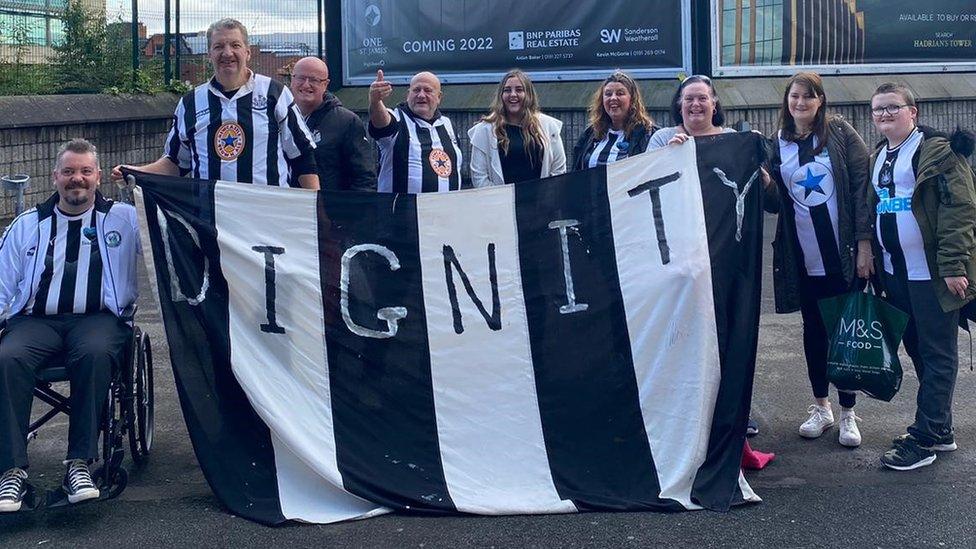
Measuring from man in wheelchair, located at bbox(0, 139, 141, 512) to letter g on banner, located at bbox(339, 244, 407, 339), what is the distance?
1.01m

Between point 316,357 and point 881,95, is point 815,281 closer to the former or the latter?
point 881,95

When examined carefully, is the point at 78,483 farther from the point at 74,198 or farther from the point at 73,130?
the point at 73,130

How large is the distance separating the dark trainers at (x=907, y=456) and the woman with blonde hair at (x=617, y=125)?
1.99 meters

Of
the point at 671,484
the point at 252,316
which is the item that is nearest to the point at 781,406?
the point at 671,484

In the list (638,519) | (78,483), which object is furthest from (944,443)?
(78,483)

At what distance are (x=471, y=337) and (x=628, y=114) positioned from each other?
1.73m

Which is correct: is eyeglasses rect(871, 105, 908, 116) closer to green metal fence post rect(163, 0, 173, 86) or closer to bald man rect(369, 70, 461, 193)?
bald man rect(369, 70, 461, 193)

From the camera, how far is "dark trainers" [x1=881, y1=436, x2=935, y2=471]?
5.31m

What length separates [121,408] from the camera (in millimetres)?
5113

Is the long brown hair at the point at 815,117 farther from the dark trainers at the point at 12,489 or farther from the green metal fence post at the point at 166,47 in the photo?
the green metal fence post at the point at 166,47

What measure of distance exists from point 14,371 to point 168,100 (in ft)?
27.9

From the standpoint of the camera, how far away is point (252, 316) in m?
5.01

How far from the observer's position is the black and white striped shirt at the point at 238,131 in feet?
17.9

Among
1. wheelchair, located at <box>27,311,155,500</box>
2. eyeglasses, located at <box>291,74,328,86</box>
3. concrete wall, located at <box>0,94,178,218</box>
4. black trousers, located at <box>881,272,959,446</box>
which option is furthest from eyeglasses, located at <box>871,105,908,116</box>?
concrete wall, located at <box>0,94,178,218</box>
